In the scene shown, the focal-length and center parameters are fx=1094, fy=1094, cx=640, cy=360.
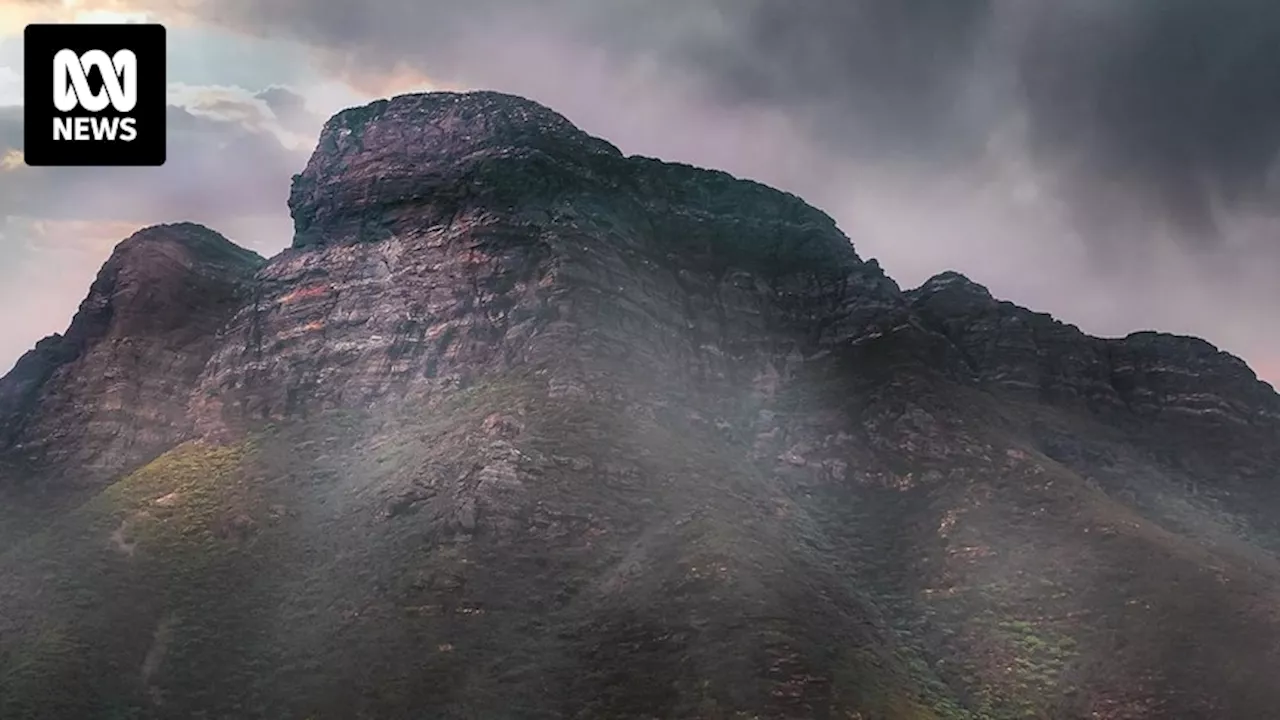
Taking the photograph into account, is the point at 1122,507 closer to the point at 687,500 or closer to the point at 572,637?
the point at 687,500

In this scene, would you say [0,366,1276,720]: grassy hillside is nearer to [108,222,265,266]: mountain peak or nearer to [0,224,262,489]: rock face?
[0,224,262,489]: rock face

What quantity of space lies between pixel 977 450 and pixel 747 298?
50.8 metres

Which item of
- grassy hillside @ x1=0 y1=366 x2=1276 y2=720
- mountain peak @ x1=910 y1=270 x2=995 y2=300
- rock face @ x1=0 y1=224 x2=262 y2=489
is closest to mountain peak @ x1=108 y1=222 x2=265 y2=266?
rock face @ x1=0 y1=224 x2=262 y2=489

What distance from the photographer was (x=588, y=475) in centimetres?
12375

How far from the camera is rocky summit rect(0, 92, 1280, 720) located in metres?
101

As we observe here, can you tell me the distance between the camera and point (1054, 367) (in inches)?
7077

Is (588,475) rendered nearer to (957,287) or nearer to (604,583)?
(604,583)

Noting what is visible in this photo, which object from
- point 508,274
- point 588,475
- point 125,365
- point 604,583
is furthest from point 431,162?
point 604,583

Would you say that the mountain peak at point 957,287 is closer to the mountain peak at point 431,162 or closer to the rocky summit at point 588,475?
the rocky summit at point 588,475

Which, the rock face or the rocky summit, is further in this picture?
the rock face

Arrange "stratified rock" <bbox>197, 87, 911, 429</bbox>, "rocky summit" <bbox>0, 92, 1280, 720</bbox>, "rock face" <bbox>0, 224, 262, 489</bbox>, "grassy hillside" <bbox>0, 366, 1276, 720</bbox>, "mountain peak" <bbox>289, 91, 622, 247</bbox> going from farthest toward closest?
1. "mountain peak" <bbox>289, 91, 622, 247</bbox>
2. "stratified rock" <bbox>197, 87, 911, 429</bbox>
3. "rock face" <bbox>0, 224, 262, 489</bbox>
4. "rocky summit" <bbox>0, 92, 1280, 720</bbox>
5. "grassy hillside" <bbox>0, 366, 1276, 720</bbox>

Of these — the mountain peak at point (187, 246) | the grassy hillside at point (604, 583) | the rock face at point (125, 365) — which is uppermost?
the mountain peak at point (187, 246)

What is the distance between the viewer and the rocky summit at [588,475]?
10100cm

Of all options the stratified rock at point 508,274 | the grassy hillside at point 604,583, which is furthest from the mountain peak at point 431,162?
the grassy hillside at point 604,583
